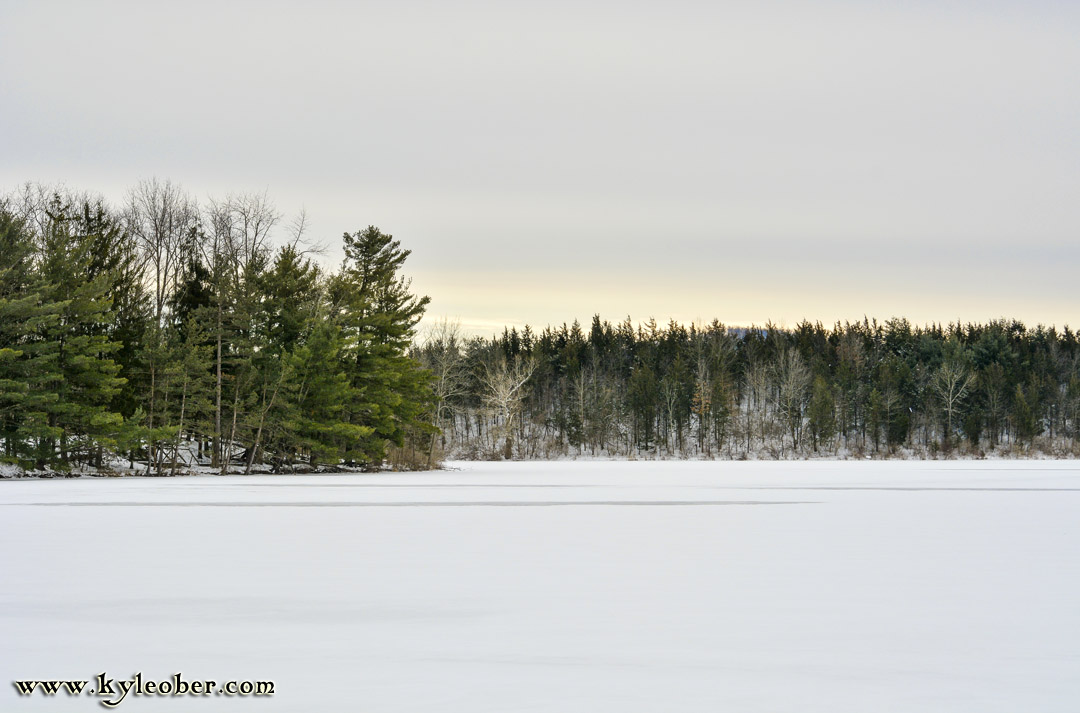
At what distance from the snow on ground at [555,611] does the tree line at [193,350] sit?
21590 millimetres

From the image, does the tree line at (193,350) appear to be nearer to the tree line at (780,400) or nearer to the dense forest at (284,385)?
the dense forest at (284,385)

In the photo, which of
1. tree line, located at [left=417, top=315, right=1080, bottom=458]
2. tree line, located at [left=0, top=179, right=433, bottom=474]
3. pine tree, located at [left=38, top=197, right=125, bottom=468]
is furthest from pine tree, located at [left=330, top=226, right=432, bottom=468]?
tree line, located at [left=417, top=315, right=1080, bottom=458]

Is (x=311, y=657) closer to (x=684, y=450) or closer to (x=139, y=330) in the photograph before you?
(x=139, y=330)

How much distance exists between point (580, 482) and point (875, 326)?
309 feet

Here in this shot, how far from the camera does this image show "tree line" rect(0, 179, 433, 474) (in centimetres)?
3866

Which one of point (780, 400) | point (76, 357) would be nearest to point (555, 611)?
point (76, 357)

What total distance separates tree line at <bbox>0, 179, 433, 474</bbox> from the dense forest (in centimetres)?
12

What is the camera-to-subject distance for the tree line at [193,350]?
127 ft

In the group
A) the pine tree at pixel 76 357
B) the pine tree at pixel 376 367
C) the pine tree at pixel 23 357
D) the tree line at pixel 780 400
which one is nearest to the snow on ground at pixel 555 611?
the pine tree at pixel 23 357

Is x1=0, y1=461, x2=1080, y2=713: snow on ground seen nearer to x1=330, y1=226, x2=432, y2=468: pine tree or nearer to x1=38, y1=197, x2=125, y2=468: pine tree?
x1=38, y1=197, x2=125, y2=468: pine tree

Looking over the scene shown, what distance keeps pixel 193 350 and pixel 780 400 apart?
67.6m

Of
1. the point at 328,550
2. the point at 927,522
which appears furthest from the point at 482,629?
the point at 927,522

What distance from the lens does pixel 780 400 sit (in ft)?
318

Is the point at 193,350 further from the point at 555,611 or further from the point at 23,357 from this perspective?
the point at 555,611
